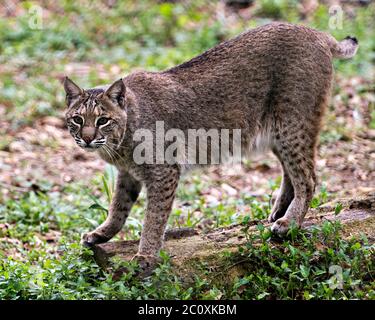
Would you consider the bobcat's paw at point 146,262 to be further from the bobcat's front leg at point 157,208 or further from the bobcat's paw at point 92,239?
the bobcat's paw at point 92,239

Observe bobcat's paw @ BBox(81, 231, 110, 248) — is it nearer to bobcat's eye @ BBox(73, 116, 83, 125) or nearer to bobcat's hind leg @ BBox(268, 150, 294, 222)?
bobcat's eye @ BBox(73, 116, 83, 125)

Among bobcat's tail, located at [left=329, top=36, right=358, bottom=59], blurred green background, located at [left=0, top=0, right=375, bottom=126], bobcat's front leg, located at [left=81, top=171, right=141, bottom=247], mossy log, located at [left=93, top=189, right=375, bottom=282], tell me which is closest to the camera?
mossy log, located at [left=93, top=189, right=375, bottom=282]

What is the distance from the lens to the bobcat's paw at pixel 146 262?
19.5 feet

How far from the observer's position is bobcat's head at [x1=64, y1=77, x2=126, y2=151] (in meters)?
6.08

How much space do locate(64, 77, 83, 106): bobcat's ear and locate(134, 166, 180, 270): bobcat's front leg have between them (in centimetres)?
93

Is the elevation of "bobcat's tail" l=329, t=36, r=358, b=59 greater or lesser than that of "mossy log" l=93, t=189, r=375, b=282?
greater

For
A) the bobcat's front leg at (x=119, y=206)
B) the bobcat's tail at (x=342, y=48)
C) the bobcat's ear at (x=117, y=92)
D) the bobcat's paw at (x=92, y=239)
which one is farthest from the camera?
the bobcat's tail at (x=342, y=48)

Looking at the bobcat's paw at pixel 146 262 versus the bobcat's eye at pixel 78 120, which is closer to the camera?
the bobcat's paw at pixel 146 262

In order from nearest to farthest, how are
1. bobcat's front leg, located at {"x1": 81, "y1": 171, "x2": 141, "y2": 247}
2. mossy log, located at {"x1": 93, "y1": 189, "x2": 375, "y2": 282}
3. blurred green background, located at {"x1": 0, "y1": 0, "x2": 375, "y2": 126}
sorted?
mossy log, located at {"x1": 93, "y1": 189, "x2": 375, "y2": 282} → bobcat's front leg, located at {"x1": 81, "y1": 171, "x2": 141, "y2": 247} → blurred green background, located at {"x1": 0, "y1": 0, "x2": 375, "y2": 126}

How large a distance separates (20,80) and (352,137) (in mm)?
5282

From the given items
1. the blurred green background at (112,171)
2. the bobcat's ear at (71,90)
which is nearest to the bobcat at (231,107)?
the bobcat's ear at (71,90)

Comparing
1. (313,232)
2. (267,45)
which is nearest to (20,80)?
(267,45)

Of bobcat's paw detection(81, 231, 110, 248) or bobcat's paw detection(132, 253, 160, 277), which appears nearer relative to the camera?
bobcat's paw detection(132, 253, 160, 277)

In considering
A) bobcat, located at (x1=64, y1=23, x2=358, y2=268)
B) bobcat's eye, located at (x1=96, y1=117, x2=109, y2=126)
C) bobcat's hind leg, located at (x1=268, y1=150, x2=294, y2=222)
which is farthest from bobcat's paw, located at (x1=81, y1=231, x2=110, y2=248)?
bobcat's hind leg, located at (x1=268, y1=150, x2=294, y2=222)
